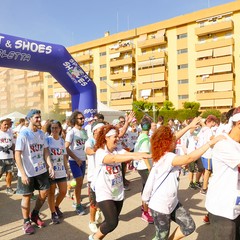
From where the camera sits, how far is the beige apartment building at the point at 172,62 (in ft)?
136

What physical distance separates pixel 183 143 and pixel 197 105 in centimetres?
3499

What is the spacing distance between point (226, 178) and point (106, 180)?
152cm

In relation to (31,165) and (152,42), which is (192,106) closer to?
(152,42)

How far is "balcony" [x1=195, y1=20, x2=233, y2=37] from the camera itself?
40.6 metres

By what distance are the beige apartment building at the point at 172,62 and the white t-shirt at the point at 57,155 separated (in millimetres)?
29492

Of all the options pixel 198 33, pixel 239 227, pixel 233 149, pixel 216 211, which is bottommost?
pixel 239 227

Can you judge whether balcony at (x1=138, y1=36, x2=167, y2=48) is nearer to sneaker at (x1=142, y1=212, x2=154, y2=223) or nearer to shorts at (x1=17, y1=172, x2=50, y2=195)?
sneaker at (x1=142, y1=212, x2=154, y2=223)

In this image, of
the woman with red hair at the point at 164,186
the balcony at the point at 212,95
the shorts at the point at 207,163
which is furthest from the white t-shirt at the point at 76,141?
the balcony at the point at 212,95

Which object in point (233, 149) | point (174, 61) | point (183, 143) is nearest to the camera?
point (233, 149)

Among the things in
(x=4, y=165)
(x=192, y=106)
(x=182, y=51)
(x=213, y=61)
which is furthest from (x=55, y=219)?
(x=182, y=51)

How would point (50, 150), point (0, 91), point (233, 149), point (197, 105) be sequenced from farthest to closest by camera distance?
point (197, 105)
point (0, 91)
point (50, 150)
point (233, 149)

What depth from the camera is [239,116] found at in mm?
2541

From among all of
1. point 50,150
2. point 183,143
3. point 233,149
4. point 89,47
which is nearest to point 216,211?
point 233,149

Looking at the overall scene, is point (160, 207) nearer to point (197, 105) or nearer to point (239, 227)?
point (239, 227)
